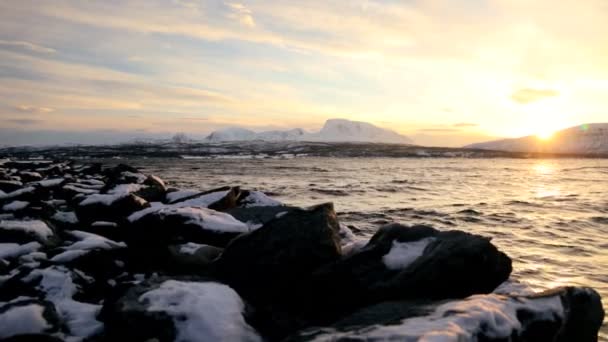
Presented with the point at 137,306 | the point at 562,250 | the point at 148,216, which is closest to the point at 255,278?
the point at 137,306

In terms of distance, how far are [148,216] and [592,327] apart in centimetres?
838

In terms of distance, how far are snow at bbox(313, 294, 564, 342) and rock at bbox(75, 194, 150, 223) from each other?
8.58 m

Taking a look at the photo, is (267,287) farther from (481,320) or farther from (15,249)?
(15,249)

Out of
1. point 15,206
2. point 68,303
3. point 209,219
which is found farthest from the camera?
point 15,206

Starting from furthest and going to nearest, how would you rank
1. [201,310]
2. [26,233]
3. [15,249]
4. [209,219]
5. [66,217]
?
[66,217], [209,219], [26,233], [15,249], [201,310]

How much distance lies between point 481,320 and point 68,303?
547cm

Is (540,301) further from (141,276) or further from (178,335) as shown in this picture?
(141,276)

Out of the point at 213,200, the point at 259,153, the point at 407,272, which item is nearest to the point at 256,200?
the point at 213,200

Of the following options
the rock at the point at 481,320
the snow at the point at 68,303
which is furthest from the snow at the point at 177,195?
Result: the rock at the point at 481,320

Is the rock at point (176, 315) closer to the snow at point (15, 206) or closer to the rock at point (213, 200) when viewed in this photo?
the rock at point (213, 200)

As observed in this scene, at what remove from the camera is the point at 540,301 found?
230 inches

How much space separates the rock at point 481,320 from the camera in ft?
15.7

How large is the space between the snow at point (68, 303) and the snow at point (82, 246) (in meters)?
0.38

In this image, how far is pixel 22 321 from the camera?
18.5 feet
